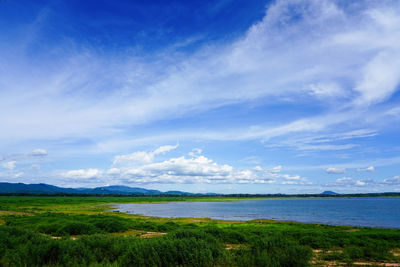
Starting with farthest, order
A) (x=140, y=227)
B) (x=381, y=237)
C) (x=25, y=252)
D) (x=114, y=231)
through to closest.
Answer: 1. (x=140, y=227)
2. (x=114, y=231)
3. (x=381, y=237)
4. (x=25, y=252)

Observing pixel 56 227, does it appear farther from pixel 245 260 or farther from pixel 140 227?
pixel 245 260

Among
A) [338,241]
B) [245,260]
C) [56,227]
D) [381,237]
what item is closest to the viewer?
[245,260]

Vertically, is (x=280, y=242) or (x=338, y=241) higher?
(x=280, y=242)

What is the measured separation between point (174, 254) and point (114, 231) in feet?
61.5

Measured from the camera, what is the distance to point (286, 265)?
974 centimetres

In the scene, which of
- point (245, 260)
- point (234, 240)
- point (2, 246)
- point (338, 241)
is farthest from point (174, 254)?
point (338, 241)

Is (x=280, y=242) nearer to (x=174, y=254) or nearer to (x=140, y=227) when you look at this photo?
(x=174, y=254)

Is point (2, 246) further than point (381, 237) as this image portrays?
No

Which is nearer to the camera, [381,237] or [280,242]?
[280,242]

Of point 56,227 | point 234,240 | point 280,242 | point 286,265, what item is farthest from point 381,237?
point 56,227

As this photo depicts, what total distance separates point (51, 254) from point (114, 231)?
1659cm

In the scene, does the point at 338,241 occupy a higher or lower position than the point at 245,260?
lower

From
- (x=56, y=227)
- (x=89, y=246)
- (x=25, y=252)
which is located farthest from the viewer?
(x=56, y=227)

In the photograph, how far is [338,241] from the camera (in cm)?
1958
